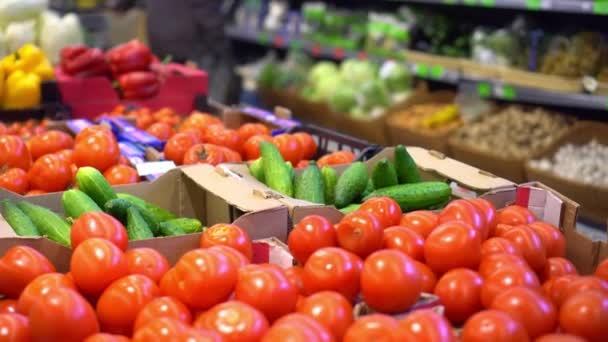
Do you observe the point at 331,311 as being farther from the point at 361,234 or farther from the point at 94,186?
the point at 94,186

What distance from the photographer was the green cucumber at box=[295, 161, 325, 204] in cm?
201

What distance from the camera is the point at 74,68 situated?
3.44 metres

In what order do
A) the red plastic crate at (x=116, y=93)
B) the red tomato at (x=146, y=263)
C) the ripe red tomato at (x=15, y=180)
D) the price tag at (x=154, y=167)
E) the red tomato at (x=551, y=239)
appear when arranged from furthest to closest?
the red plastic crate at (x=116, y=93) → the price tag at (x=154, y=167) → the ripe red tomato at (x=15, y=180) → the red tomato at (x=551, y=239) → the red tomato at (x=146, y=263)

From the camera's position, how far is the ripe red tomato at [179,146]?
96.7 inches

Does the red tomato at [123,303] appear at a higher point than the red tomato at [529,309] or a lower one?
lower

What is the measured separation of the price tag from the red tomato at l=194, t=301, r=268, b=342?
3.42 feet

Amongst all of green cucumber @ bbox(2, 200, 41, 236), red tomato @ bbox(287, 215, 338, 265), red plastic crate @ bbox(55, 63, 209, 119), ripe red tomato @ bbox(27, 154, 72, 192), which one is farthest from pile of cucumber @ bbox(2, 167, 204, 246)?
red plastic crate @ bbox(55, 63, 209, 119)

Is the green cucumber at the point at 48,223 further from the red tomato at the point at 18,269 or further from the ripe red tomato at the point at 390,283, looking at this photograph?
the ripe red tomato at the point at 390,283

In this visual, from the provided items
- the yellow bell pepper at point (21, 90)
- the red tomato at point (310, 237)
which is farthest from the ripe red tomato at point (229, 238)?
the yellow bell pepper at point (21, 90)

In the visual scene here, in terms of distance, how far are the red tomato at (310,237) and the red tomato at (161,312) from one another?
310 millimetres

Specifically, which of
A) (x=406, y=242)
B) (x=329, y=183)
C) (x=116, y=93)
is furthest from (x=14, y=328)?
(x=116, y=93)

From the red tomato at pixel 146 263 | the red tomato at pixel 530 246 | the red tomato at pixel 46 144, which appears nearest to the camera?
the red tomato at pixel 146 263

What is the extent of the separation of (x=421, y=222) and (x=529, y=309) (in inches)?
17.0

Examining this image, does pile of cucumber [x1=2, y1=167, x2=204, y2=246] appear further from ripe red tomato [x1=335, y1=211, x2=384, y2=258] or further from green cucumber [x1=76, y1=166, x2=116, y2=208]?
ripe red tomato [x1=335, y1=211, x2=384, y2=258]
